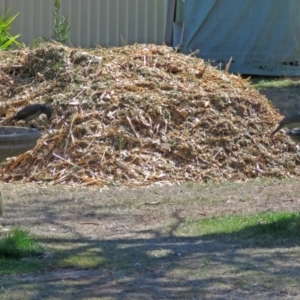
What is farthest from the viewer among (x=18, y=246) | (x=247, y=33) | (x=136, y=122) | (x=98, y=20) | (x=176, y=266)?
(x=98, y=20)

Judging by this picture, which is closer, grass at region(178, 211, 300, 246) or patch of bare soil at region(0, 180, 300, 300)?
patch of bare soil at region(0, 180, 300, 300)

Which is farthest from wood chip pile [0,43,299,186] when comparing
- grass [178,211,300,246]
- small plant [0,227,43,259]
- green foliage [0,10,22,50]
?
small plant [0,227,43,259]

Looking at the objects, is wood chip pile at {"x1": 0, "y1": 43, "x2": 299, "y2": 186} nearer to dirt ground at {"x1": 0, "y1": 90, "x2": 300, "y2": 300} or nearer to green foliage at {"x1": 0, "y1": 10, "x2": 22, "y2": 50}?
dirt ground at {"x1": 0, "y1": 90, "x2": 300, "y2": 300}

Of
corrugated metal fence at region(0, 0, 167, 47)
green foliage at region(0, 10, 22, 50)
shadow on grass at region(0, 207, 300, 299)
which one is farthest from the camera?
corrugated metal fence at region(0, 0, 167, 47)

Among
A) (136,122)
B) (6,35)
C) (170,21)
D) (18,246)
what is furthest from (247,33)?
(18,246)

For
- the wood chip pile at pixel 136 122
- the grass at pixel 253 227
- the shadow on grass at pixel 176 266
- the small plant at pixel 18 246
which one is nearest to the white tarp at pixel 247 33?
the wood chip pile at pixel 136 122

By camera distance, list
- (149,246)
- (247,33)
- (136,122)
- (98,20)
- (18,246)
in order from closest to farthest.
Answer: (18,246)
(149,246)
(136,122)
(247,33)
(98,20)

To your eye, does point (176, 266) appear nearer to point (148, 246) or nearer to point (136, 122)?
point (148, 246)

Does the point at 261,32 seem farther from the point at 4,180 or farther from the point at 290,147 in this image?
the point at 4,180

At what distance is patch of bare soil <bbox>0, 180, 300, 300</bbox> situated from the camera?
5914mm

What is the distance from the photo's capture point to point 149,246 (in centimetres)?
736

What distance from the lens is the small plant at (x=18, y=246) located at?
6.79 metres

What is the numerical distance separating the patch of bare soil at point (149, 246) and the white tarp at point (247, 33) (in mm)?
5410

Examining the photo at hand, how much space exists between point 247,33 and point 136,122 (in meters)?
5.20
